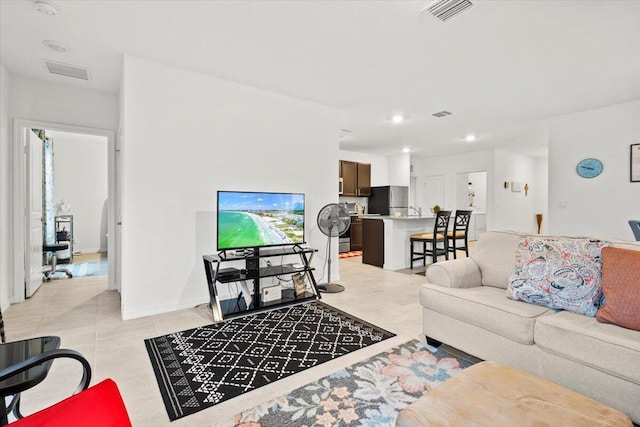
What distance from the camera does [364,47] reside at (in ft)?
9.44

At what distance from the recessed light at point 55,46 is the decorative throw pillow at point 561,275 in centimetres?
429

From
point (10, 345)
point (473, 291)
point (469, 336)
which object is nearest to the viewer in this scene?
point (10, 345)

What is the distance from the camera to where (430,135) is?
645 centimetres

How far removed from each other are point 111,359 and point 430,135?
625 cm

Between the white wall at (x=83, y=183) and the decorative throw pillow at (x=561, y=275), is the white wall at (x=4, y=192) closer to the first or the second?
the white wall at (x=83, y=183)

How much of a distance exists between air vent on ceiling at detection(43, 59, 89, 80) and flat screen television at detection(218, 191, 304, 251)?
6.77ft

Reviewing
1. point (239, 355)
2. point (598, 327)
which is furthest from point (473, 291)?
point (239, 355)

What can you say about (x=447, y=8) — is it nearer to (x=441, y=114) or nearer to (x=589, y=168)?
(x=441, y=114)

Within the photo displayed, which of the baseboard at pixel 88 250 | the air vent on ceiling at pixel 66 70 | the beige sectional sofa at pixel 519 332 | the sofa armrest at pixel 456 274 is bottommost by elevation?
the baseboard at pixel 88 250

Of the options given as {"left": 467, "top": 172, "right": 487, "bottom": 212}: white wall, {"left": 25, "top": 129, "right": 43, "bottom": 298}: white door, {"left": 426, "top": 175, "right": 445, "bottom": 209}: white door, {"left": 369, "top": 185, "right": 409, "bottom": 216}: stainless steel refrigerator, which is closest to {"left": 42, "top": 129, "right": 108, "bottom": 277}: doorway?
{"left": 25, "top": 129, "right": 43, "bottom": 298}: white door

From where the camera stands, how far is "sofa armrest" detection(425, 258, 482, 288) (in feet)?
7.91

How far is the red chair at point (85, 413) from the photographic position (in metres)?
0.97

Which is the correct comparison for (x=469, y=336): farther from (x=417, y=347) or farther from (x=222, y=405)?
(x=222, y=405)

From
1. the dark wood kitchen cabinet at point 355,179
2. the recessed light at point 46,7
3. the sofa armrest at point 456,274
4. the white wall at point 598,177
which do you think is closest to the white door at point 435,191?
the dark wood kitchen cabinet at point 355,179
